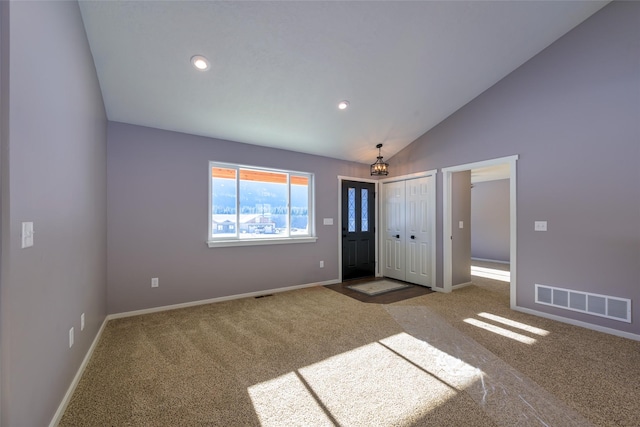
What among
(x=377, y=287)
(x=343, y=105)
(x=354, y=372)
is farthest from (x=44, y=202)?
(x=377, y=287)

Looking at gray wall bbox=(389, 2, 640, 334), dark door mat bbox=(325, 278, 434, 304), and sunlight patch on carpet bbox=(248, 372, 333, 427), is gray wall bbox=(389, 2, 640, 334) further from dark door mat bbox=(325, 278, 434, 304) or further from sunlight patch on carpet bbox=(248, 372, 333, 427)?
sunlight patch on carpet bbox=(248, 372, 333, 427)

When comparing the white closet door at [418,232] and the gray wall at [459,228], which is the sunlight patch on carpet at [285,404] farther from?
the gray wall at [459,228]

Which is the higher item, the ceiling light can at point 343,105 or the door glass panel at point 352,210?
the ceiling light can at point 343,105

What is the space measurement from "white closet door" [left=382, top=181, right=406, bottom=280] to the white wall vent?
2.18m

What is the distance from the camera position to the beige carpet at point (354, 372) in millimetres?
1659

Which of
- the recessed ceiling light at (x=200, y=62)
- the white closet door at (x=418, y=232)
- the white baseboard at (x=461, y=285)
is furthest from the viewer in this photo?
the white closet door at (x=418, y=232)

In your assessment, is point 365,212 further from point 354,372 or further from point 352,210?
point 354,372

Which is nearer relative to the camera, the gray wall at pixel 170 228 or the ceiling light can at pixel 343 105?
the gray wall at pixel 170 228

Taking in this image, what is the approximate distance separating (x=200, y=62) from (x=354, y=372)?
3171 millimetres

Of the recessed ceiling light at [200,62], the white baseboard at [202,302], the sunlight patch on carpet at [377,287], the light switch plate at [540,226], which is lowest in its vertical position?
the sunlight patch on carpet at [377,287]

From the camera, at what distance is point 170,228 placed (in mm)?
3578

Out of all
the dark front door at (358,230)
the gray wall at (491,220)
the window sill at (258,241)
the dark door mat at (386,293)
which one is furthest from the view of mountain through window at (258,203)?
the gray wall at (491,220)

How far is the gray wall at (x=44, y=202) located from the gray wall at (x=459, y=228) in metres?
4.79

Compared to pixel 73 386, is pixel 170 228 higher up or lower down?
higher up
